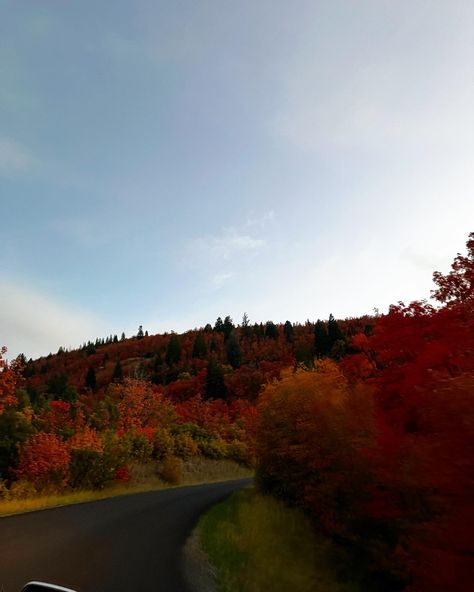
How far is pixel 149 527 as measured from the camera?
1504 cm

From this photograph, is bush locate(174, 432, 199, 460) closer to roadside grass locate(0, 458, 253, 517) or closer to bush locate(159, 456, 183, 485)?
roadside grass locate(0, 458, 253, 517)

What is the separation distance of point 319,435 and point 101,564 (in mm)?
9522

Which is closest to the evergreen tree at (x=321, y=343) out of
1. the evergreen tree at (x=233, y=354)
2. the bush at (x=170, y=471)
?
the evergreen tree at (x=233, y=354)

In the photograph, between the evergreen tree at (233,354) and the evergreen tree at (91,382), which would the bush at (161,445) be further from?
the evergreen tree at (91,382)

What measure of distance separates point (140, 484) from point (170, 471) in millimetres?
5302

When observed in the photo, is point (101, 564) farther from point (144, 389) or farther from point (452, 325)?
point (144, 389)

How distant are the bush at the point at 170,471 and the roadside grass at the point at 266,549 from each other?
54.2 ft

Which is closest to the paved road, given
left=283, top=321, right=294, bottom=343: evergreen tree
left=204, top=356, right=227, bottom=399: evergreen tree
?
left=204, top=356, right=227, bottom=399: evergreen tree

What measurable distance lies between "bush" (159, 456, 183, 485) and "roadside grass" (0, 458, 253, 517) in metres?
0.42

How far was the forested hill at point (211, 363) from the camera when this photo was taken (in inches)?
3944

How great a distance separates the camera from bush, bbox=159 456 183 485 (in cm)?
3722

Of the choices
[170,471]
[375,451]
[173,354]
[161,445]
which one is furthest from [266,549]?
[173,354]

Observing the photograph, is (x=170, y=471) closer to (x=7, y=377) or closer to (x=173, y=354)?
(x=7, y=377)

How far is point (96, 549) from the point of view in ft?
36.8
